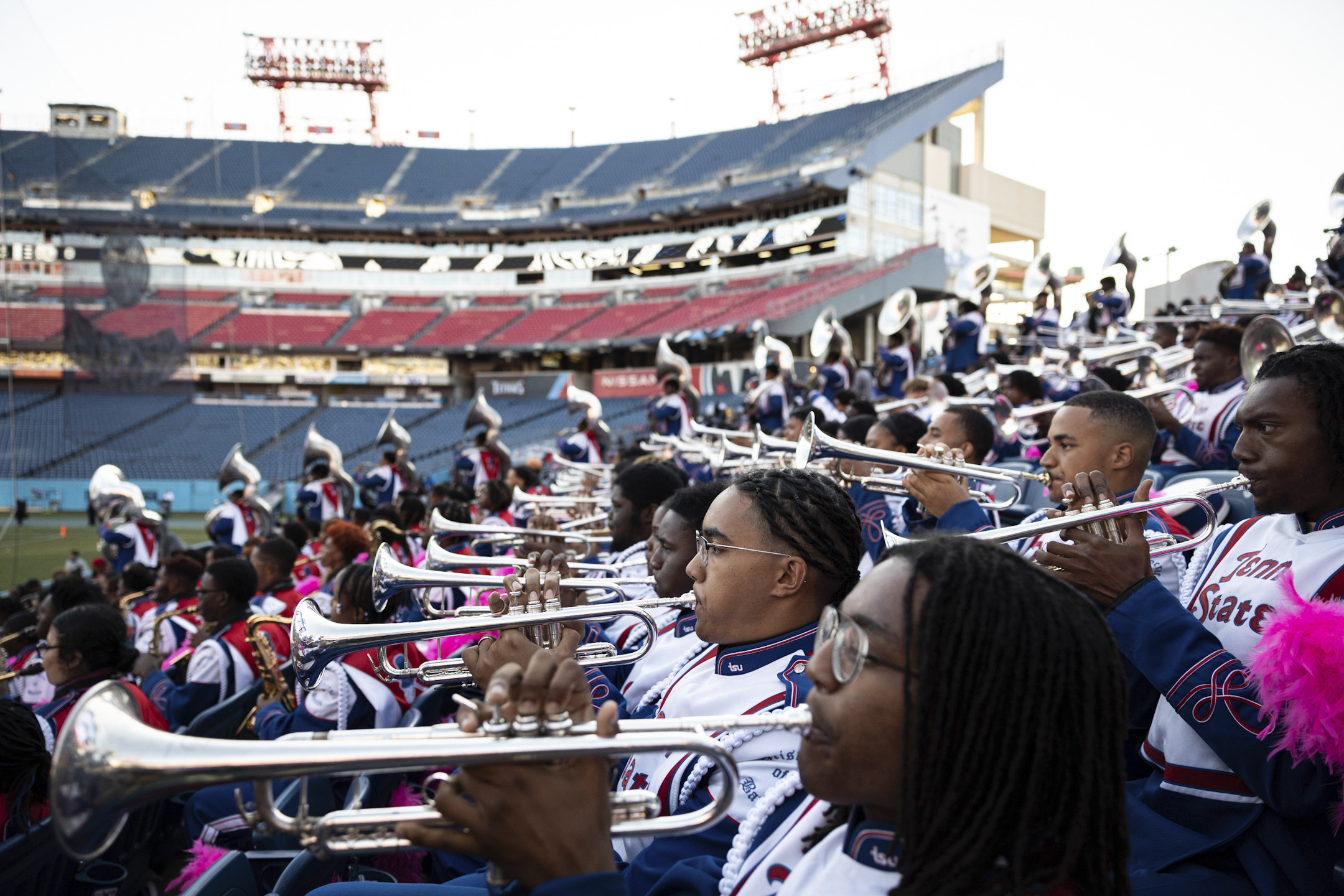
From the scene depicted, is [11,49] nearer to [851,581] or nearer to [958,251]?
[851,581]

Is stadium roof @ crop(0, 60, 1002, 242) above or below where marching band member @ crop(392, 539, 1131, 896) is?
above

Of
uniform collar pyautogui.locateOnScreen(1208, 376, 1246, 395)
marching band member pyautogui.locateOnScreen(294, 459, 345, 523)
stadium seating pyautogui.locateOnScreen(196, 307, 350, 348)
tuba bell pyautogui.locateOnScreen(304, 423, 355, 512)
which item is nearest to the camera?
uniform collar pyautogui.locateOnScreen(1208, 376, 1246, 395)

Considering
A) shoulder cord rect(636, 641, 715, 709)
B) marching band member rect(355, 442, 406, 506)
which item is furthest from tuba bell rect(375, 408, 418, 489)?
shoulder cord rect(636, 641, 715, 709)

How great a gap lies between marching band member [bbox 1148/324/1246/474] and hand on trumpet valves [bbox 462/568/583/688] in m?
3.68

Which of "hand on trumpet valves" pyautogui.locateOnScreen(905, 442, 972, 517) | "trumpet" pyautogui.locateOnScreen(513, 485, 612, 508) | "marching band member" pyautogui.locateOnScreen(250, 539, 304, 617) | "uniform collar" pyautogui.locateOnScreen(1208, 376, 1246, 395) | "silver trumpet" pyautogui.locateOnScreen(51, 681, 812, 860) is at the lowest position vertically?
"marching band member" pyautogui.locateOnScreen(250, 539, 304, 617)

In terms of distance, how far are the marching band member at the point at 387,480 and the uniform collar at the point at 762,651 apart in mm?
10593

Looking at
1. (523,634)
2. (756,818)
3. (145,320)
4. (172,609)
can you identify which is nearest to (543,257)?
(145,320)

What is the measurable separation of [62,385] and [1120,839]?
40.5 ft

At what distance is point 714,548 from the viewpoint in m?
2.00

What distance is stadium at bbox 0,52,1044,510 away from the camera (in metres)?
31.1

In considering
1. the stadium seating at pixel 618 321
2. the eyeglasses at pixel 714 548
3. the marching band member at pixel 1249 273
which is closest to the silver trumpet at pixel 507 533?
the eyeglasses at pixel 714 548

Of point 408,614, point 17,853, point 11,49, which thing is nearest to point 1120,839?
point 17,853

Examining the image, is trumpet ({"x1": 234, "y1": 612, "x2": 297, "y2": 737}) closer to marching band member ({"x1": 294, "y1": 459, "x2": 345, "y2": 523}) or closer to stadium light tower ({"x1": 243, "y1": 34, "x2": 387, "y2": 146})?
marching band member ({"x1": 294, "y1": 459, "x2": 345, "y2": 523})

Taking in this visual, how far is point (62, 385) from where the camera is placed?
34.2 feet
